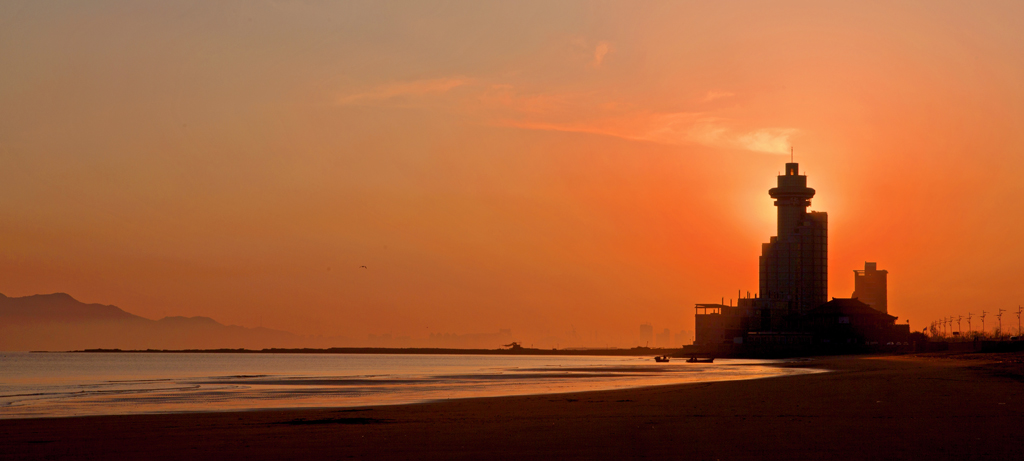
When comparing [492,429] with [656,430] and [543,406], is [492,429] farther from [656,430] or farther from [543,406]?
[543,406]

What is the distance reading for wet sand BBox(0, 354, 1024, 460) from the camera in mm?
16283

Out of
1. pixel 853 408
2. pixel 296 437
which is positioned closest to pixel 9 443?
pixel 296 437

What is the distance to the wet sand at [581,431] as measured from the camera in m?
16.3

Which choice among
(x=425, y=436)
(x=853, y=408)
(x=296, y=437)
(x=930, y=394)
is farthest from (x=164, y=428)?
(x=930, y=394)

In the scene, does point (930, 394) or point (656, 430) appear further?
point (930, 394)

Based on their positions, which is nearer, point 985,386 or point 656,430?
point 656,430

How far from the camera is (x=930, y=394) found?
3011cm

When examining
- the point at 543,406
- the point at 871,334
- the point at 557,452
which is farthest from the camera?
the point at 871,334

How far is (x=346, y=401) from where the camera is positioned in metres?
36.5

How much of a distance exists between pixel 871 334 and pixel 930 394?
6846 inches

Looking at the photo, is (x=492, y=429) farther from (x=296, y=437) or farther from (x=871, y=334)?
(x=871, y=334)

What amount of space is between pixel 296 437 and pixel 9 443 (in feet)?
21.7

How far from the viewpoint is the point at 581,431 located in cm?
2014

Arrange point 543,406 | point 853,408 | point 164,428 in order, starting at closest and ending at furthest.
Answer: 1. point 164,428
2. point 853,408
3. point 543,406
